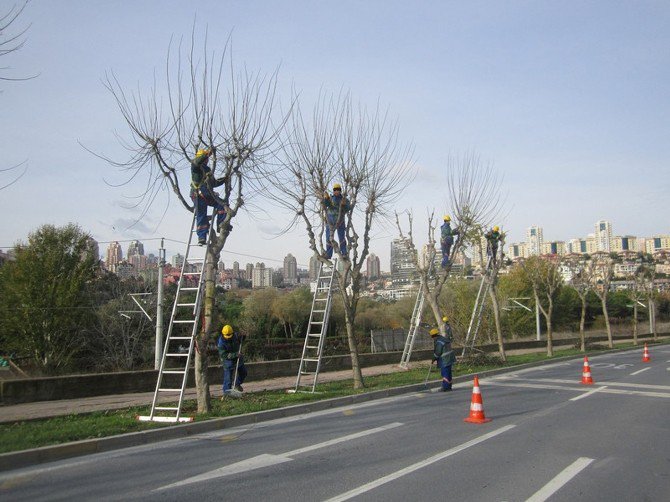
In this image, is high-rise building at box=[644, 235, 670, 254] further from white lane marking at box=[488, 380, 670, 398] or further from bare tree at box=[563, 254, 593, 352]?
white lane marking at box=[488, 380, 670, 398]

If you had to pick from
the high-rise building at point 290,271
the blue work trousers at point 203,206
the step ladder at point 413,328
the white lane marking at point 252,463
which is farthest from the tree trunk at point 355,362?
the high-rise building at point 290,271

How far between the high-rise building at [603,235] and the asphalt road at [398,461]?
147 metres

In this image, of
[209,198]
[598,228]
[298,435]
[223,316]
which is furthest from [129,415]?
[598,228]

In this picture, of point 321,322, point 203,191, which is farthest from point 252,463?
point 321,322

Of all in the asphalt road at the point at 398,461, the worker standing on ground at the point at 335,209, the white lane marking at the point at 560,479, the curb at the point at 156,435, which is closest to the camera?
the white lane marking at the point at 560,479

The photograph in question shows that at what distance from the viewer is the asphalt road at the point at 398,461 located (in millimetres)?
6320

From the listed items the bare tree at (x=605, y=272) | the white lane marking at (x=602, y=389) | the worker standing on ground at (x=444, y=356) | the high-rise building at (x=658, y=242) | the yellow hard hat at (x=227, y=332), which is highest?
the high-rise building at (x=658, y=242)

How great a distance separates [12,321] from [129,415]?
20.5 metres

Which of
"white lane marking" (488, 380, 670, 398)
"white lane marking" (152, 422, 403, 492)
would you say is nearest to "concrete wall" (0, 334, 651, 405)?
"white lane marking" (488, 380, 670, 398)

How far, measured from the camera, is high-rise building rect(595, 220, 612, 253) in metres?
148

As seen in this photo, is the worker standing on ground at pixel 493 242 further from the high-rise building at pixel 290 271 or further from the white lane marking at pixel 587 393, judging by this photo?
the high-rise building at pixel 290 271

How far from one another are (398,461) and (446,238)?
1458 cm

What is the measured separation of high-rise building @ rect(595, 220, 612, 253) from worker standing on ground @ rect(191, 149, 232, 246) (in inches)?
5828

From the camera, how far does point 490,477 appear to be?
6.79m
